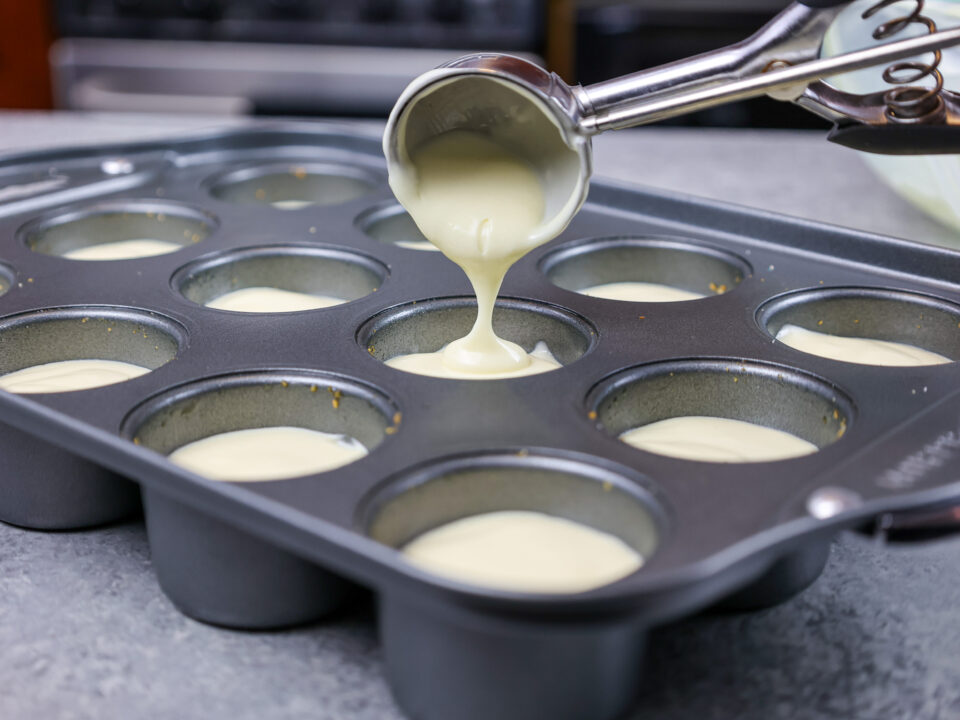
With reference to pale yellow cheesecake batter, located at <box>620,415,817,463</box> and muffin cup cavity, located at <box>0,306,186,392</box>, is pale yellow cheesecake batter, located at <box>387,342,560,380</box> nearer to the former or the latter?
pale yellow cheesecake batter, located at <box>620,415,817,463</box>

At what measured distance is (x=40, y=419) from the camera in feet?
3.65

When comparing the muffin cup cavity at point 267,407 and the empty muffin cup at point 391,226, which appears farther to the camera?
the empty muffin cup at point 391,226

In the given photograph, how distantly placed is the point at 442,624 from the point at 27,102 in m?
3.91

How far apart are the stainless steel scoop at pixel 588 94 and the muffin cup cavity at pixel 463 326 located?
7.1 inches

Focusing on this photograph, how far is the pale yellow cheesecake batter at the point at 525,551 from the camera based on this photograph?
107 cm

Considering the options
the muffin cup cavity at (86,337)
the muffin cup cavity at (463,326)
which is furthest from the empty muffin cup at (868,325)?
the muffin cup cavity at (86,337)

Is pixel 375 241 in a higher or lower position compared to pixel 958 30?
lower

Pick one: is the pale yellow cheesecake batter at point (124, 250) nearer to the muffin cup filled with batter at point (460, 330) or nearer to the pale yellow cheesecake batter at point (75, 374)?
the pale yellow cheesecake batter at point (75, 374)

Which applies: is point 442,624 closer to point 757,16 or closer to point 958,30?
point 958,30

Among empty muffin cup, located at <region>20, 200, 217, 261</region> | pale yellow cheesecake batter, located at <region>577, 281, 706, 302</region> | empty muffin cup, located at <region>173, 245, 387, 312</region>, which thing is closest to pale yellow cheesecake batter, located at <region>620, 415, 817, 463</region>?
pale yellow cheesecake batter, located at <region>577, 281, 706, 302</region>

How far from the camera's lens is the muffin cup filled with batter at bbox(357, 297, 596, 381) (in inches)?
61.3

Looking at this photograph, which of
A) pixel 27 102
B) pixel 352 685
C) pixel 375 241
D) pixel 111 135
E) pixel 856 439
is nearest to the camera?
pixel 352 685

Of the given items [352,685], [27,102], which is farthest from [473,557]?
[27,102]

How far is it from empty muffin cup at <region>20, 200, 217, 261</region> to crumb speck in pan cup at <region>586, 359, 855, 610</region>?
913 millimetres
